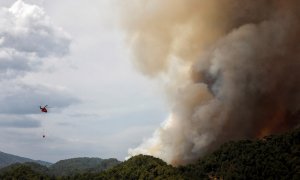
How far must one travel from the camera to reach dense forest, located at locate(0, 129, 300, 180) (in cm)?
8681

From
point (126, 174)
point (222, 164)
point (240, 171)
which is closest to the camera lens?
point (240, 171)

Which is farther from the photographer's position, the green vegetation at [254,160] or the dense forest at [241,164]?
the dense forest at [241,164]

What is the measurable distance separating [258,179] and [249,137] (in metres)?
23.4

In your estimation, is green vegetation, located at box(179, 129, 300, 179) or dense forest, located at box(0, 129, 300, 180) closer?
green vegetation, located at box(179, 129, 300, 179)

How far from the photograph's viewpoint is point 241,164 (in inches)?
3602

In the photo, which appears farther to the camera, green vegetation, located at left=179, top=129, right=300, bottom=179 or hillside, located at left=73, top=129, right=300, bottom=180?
hillside, located at left=73, top=129, right=300, bottom=180

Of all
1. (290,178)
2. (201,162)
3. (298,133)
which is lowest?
(290,178)

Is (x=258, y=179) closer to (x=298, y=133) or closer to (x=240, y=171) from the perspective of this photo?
(x=240, y=171)

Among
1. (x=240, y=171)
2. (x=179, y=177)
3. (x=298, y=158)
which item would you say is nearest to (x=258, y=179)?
(x=240, y=171)

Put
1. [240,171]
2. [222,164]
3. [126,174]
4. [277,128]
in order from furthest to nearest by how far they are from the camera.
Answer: [277,128]
[126,174]
[222,164]
[240,171]

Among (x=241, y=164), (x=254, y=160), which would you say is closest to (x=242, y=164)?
(x=241, y=164)

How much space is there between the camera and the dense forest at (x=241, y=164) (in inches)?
3418

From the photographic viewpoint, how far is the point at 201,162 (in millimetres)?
99812

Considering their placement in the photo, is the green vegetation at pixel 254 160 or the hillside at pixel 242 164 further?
the hillside at pixel 242 164
